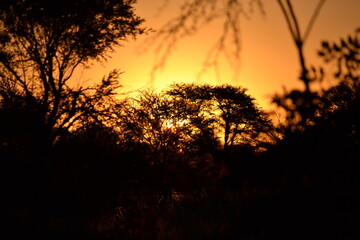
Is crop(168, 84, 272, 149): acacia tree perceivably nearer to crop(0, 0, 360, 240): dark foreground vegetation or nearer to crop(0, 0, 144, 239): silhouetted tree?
crop(0, 0, 360, 240): dark foreground vegetation

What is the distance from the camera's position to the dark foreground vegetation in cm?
525

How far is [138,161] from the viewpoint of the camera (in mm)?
16094

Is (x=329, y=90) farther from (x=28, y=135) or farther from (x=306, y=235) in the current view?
(x=28, y=135)

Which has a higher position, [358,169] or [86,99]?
[86,99]

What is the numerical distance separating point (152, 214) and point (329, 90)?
986 centimetres

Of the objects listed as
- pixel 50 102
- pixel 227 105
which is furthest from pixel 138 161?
pixel 227 105

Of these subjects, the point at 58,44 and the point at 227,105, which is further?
the point at 227,105

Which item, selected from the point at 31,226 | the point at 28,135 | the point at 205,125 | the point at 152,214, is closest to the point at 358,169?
the point at 31,226

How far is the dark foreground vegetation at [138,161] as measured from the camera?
5246 mm

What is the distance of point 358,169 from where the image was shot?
17.7 feet

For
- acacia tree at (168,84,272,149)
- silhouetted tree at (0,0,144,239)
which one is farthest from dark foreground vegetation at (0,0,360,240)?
acacia tree at (168,84,272,149)

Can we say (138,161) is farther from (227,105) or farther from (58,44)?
(227,105)

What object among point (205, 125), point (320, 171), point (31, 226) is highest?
point (205, 125)

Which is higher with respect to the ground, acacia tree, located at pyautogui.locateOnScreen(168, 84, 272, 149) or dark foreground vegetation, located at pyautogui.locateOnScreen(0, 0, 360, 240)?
acacia tree, located at pyautogui.locateOnScreen(168, 84, 272, 149)
